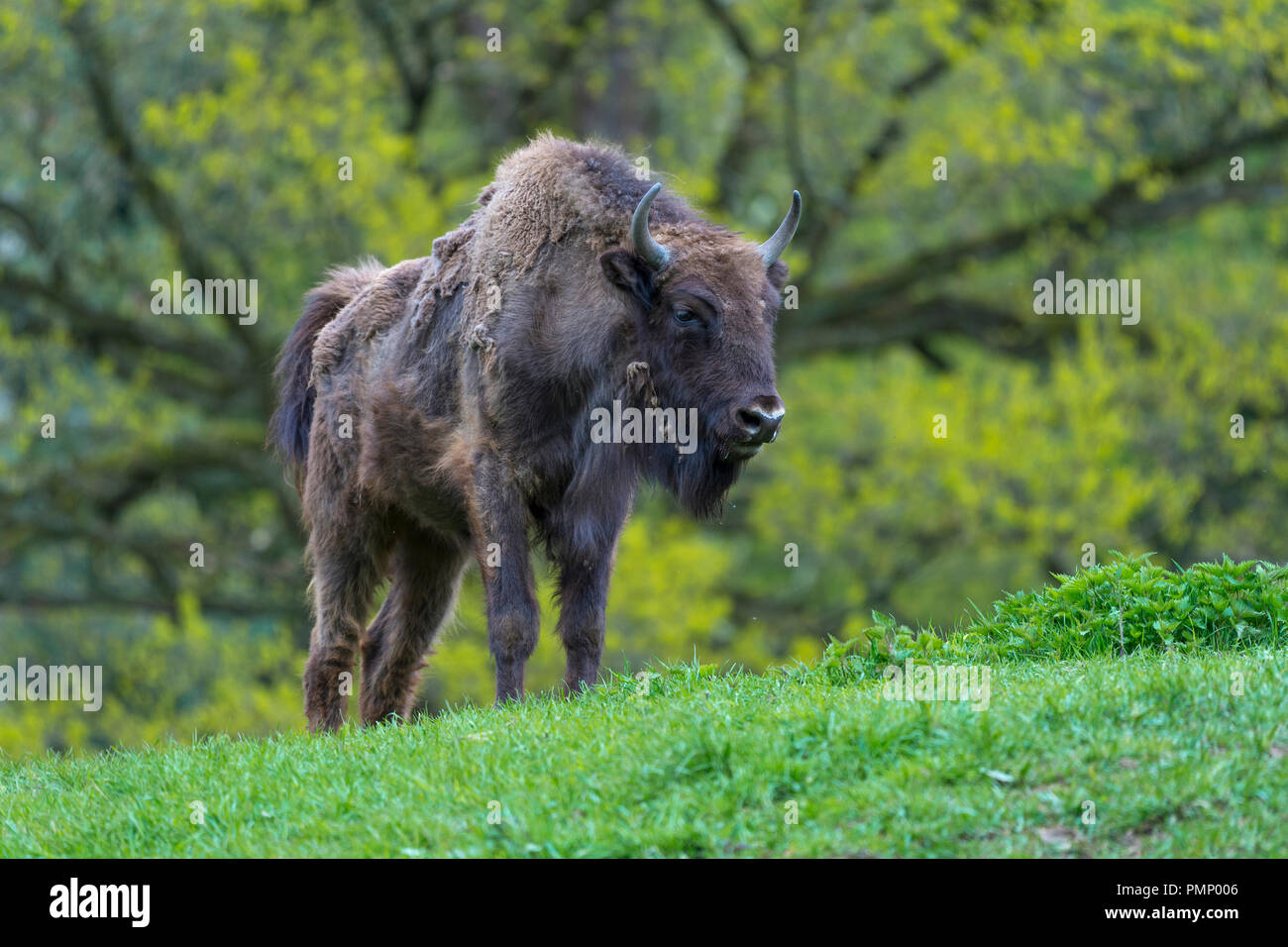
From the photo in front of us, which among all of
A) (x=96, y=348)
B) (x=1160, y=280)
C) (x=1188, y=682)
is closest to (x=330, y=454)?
(x=1188, y=682)

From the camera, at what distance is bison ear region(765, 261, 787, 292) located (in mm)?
9391

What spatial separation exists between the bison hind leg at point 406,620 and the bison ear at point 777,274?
262cm

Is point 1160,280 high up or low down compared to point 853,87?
down

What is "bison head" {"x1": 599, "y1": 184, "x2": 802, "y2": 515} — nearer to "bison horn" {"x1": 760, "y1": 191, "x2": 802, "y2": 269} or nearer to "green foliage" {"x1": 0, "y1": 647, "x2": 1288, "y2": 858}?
"bison horn" {"x1": 760, "y1": 191, "x2": 802, "y2": 269}

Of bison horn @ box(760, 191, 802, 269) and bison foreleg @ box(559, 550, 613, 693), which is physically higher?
bison horn @ box(760, 191, 802, 269)

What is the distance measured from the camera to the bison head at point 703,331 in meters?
8.72

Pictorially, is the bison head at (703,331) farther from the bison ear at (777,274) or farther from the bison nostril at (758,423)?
the bison ear at (777,274)

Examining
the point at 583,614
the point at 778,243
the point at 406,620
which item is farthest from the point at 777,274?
the point at 406,620

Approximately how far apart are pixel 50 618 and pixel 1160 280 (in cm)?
1717

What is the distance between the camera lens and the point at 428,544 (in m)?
10.5

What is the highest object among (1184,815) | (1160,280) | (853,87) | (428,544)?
(853,87)

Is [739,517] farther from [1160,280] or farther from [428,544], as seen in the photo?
Answer: [428,544]

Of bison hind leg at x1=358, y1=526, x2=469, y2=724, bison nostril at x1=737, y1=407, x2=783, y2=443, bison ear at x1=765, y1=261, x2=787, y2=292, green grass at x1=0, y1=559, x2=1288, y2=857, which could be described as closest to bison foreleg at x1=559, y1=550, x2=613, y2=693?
green grass at x1=0, y1=559, x2=1288, y2=857

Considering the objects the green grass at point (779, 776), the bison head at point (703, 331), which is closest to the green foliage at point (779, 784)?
the green grass at point (779, 776)
